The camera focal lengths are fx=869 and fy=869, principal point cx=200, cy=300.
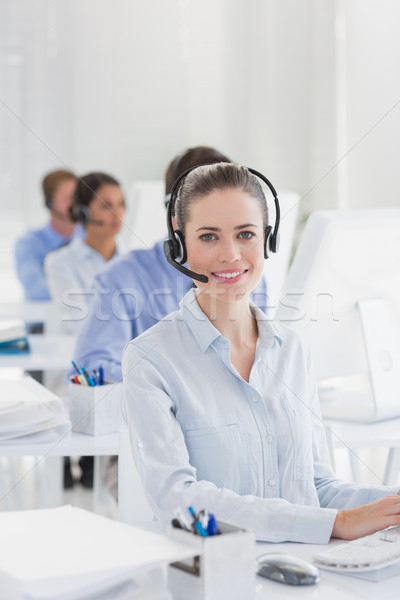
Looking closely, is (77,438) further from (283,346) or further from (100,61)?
(100,61)

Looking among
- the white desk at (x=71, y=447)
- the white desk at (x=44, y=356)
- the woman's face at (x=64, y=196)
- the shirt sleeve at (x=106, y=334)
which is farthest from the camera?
the woman's face at (x=64, y=196)

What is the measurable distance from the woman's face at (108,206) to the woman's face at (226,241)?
1.91 m

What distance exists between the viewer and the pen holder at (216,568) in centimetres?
88

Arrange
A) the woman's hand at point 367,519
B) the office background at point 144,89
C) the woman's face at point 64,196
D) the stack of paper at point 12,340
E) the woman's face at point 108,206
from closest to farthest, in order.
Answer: the woman's hand at point 367,519 < the stack of paper at point 12,340 < the woman's face at point 108,206 < the woman's face at point 64,196 < the office background at point 144,89

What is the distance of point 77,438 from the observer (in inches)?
66.4

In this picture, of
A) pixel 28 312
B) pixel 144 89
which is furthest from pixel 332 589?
pixel 144 89

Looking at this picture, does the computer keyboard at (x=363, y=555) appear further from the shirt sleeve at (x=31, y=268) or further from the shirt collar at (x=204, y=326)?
the shirt sleeve at (x=31, y=268)

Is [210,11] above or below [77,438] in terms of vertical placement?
above

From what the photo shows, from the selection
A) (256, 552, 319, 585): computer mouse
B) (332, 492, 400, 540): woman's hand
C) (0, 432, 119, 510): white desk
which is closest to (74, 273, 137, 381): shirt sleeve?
(0, 432, 119, 510): white desk

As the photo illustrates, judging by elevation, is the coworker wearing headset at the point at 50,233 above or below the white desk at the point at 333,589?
above

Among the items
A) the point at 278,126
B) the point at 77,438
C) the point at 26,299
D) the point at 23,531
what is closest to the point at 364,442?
the point at 77,438

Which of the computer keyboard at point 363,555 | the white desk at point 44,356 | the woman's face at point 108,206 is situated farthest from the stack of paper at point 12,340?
the computer keyboard at point 363,555

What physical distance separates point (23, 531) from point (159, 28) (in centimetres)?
469

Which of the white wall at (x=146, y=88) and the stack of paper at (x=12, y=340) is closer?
the stack of paper at (x=12, y=340)
